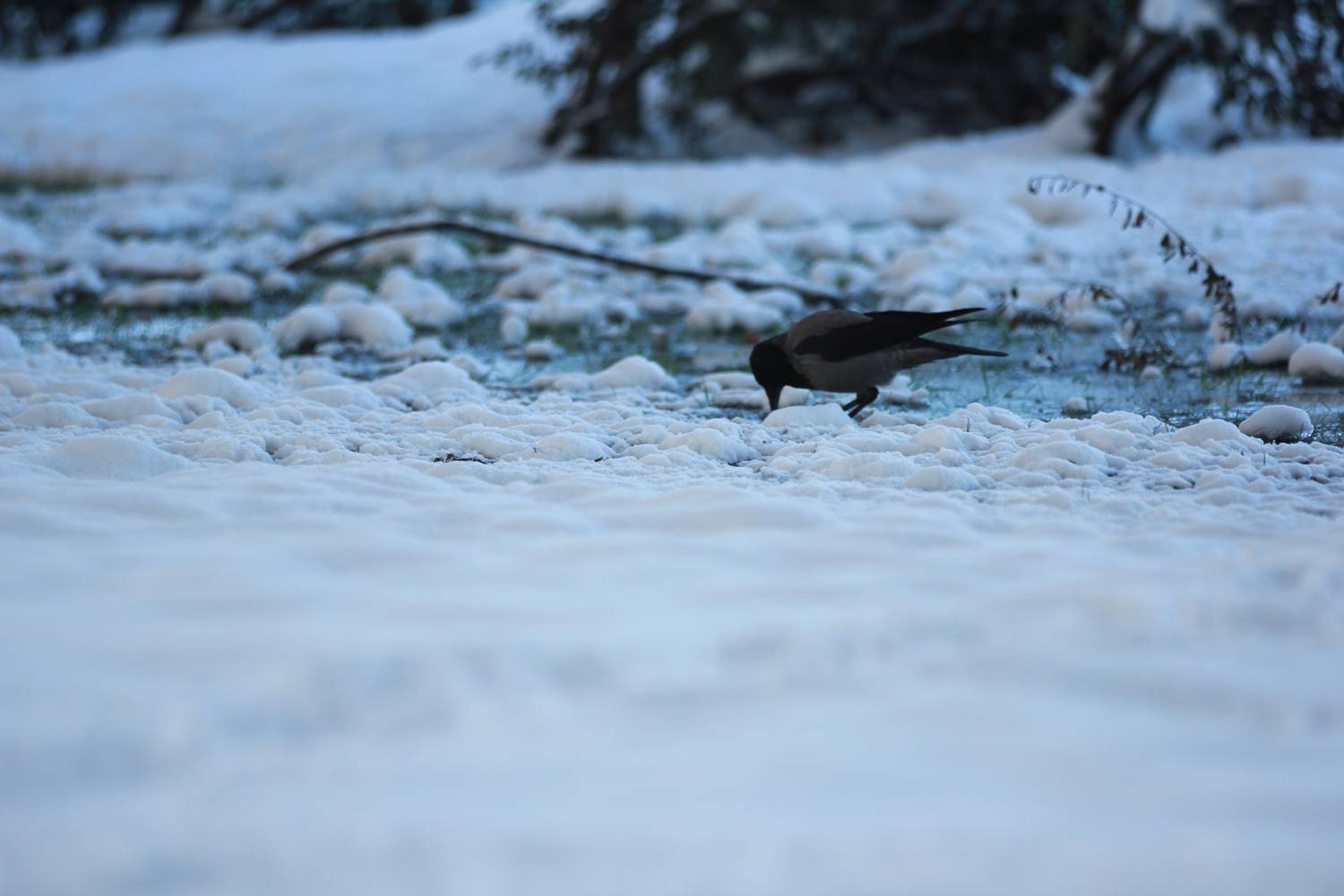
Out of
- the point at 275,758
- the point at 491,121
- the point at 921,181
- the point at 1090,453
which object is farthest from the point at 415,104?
the point at 275,758

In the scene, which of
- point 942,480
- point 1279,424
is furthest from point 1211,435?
point 942,480

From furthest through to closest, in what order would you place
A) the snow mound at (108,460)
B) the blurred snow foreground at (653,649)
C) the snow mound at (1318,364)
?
the snow mound at (1318,364) < the snow mound at (108,460) < the blurred snow foreground at (653,649)

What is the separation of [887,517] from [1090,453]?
616 mm

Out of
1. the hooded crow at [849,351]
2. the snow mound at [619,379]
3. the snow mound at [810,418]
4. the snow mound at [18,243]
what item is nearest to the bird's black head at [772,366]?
the hooded crow at [849,351]

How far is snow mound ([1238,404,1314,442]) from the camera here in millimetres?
2535

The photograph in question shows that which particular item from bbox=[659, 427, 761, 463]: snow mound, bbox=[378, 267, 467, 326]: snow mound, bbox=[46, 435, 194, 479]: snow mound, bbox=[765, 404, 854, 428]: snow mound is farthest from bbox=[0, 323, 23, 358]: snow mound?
bbox=[765, 404, 854, 428]: snow mound

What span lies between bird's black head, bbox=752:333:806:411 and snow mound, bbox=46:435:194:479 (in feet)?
4.48

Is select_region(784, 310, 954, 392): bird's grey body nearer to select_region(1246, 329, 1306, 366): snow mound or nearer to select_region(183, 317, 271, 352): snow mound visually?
select_region(1246, 329, 1306, 366): snow mound

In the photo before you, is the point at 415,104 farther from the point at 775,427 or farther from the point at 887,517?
the point at 887,517

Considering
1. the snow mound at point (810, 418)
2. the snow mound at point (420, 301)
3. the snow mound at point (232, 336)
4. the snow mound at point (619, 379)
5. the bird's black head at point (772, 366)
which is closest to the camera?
the snow mound at point (810, 418)

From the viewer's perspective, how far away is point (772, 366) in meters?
2.89

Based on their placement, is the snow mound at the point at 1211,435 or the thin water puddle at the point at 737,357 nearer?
the snow mound at the point at 1211,435

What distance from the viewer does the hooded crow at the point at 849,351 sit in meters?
2.79

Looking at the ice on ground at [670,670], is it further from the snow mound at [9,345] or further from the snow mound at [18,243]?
Answer: the snow mound at [18,243]
